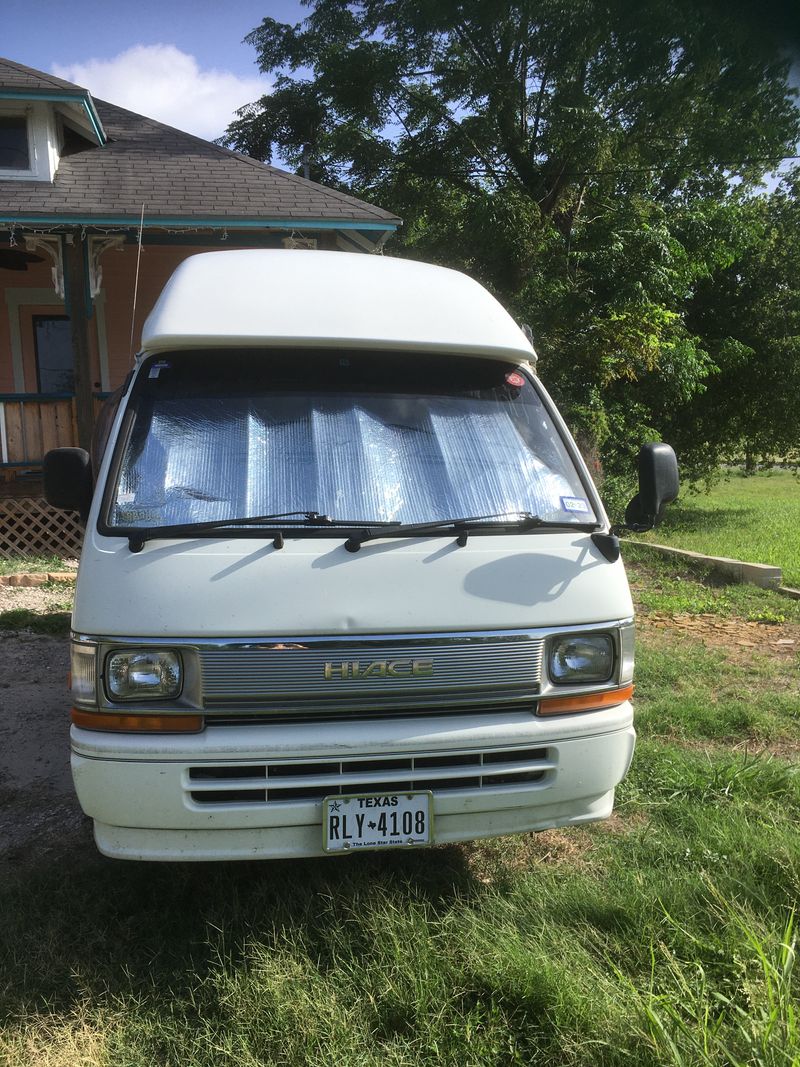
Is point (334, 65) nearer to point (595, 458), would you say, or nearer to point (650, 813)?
point (595, 458)

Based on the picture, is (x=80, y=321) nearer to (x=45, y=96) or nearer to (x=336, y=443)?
(x=45, y=96)

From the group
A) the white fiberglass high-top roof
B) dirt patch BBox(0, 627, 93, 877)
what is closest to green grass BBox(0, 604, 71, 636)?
dirt patch BBox(0, 627, 93, 877)

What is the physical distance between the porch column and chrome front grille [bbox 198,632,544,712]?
855cm

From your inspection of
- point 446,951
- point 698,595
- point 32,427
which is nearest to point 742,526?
point 698,595

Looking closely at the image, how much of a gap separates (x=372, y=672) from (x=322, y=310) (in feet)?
5.02

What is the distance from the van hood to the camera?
2682mm

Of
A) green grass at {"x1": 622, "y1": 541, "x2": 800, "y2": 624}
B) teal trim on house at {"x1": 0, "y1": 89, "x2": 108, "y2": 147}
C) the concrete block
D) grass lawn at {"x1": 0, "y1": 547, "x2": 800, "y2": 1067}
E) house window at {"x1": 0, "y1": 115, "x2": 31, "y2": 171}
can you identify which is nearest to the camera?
grass lawn at {"x1": 0, "y1": 547, "x2": 800, "y2": 1067}

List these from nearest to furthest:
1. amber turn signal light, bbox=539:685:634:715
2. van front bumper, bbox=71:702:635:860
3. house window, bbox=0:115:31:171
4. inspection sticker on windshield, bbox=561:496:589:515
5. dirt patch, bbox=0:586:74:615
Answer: van front bumper, bbox=71:702:635:860 < amber turn signal light, bbox=539:685:634:715 < inspection sticker on windshield, bbox=561:496:589:515 < dirt patch, bbox=0:586:74:615 < house window, bbox=0:115:31:171

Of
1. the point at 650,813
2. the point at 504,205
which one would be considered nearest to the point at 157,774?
the point at 650,813

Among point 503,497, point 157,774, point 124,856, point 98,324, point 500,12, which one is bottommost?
point 124,856

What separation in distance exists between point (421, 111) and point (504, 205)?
14.1 feet

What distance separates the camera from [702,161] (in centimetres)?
1653

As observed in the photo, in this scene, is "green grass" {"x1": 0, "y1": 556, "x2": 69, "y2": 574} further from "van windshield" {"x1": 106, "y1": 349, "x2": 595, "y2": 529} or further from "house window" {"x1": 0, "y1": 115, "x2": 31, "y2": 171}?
"van windshield" {"x1": 106, "y1": 349, "x2": 595, "y2": 529}

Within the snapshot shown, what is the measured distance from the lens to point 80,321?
10.5 metres
